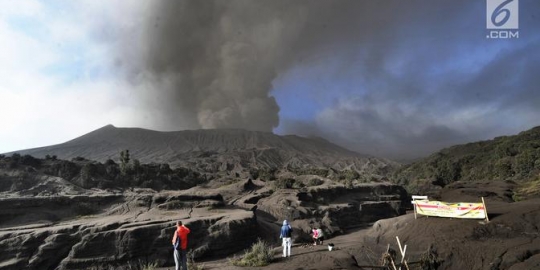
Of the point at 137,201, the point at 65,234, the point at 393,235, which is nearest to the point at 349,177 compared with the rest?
the point at 137,201

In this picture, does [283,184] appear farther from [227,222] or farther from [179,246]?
[179,246]

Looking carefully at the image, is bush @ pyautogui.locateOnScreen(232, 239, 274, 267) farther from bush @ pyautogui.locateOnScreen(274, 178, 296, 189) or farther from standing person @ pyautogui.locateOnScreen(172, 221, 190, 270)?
bush @ pyautogui.locateOnScreen(274, 178, 296, 189)

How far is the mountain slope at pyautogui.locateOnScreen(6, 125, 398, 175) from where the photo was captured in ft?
401

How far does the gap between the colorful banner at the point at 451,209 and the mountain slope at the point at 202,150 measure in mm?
81278

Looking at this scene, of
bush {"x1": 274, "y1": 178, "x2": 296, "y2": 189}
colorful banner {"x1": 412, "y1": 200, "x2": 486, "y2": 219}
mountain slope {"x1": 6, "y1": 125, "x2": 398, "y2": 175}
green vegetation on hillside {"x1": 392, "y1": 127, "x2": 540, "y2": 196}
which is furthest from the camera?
mountain slope {"x1": 6, "y1": 125, "x2": 398, "y2": 175}

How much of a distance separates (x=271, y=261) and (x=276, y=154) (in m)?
128

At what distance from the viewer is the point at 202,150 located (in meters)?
143

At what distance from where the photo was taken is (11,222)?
28297 mm

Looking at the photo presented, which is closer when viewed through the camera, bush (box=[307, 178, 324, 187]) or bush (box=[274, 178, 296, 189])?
bush (box=[274, 178, 296, 189])

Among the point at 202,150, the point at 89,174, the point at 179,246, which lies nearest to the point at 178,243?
the point at 179,246

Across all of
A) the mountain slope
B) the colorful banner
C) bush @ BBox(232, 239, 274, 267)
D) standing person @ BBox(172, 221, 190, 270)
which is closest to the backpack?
standing person @ BBox(172, 221, 190, 270)

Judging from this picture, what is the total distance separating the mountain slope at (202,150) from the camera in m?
122

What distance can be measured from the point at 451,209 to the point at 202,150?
12716 centimetres

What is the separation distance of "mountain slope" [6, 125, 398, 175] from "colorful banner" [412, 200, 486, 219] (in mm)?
81278
